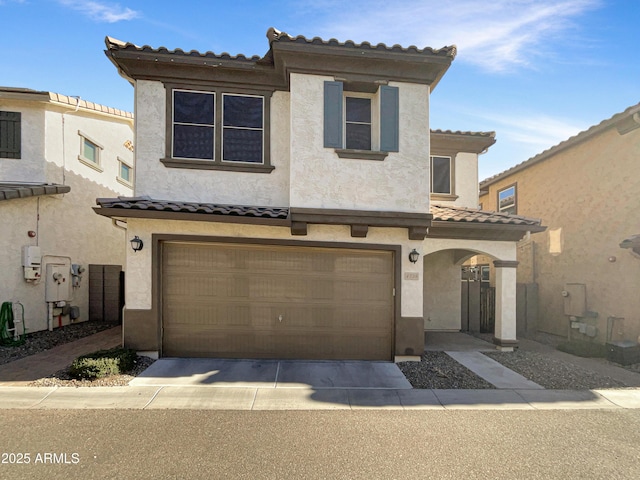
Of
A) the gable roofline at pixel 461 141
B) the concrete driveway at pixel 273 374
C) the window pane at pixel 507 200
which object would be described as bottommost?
the concrete driveway at pixel 273 374

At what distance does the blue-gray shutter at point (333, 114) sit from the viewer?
23.1ft

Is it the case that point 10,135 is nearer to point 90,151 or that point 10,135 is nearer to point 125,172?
point 90,151

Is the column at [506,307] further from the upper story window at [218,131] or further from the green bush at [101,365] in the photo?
the green bush at [101,365]

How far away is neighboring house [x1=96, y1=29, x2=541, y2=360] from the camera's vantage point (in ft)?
23.0

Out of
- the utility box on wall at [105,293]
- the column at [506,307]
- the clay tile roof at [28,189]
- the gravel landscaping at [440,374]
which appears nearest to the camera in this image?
the gravel landscaping at [440,374]

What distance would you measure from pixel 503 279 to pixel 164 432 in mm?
8020

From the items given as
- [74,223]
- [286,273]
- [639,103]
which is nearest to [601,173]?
[639,103]

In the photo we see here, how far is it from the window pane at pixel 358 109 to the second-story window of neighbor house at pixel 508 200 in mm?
9391

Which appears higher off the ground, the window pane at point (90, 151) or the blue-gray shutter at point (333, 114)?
the window pane at point (90, 151)

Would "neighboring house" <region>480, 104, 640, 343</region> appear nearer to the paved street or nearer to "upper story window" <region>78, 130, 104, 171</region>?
the paved street

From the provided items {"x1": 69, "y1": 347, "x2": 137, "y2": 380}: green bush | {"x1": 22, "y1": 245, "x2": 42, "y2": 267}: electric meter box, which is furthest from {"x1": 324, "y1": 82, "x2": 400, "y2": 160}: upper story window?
{"x1": 22, "y1": 245, "x2": 42, "y2": 267}: electric meter box

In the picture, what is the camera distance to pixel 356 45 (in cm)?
693

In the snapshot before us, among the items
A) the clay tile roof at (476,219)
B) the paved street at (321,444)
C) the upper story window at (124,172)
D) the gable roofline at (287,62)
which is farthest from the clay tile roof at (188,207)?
the upper story window at (124,172)

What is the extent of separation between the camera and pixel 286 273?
741 centimetres
